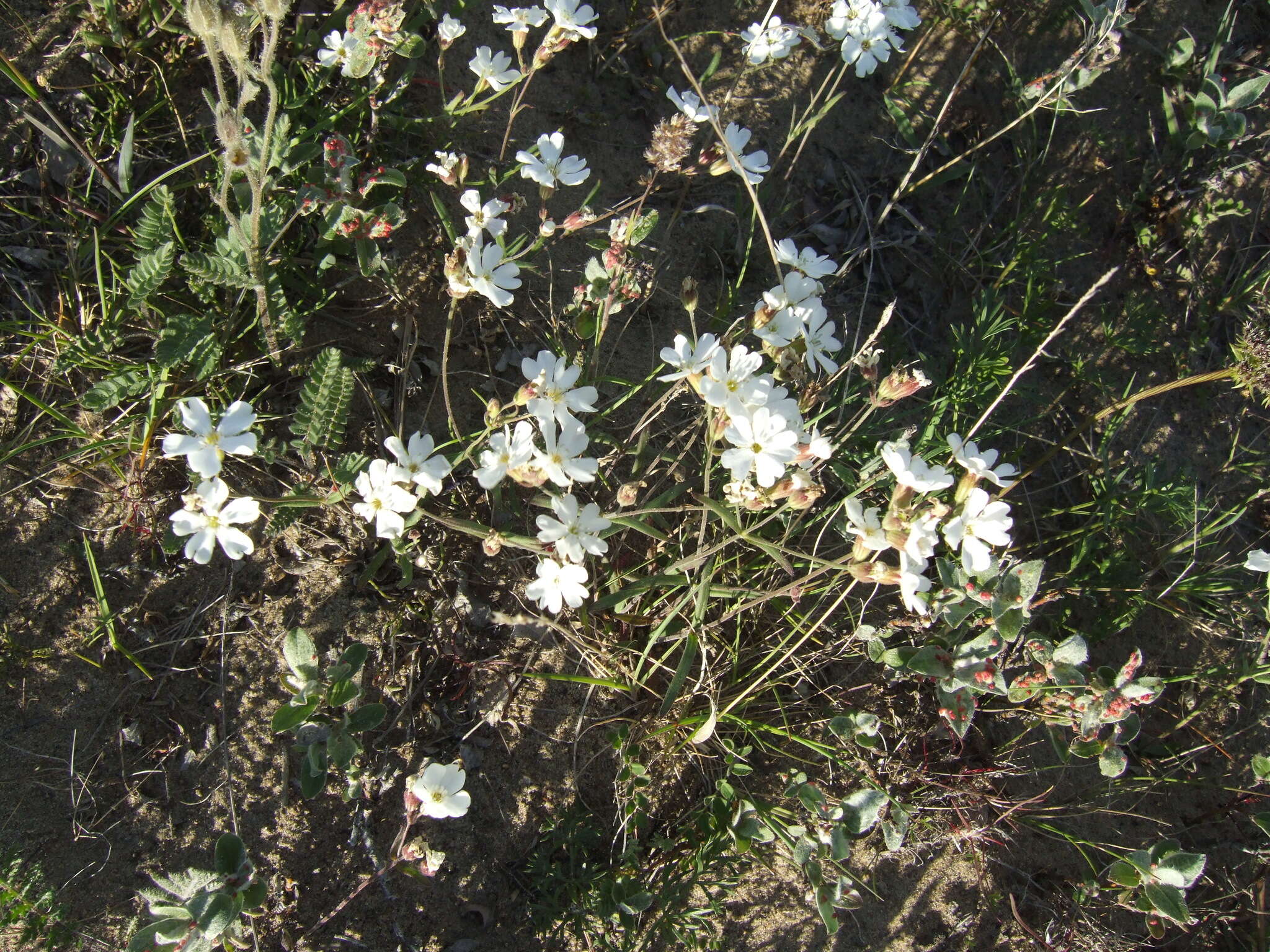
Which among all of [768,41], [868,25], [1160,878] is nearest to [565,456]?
[768,41]

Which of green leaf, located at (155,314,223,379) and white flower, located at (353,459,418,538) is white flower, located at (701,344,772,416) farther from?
green leaf, located at (155,314,223,379)

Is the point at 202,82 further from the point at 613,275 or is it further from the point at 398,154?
the point at 613,275

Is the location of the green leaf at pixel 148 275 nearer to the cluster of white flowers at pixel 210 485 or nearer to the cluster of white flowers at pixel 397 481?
the cluster of white flowers at pixel 210 485

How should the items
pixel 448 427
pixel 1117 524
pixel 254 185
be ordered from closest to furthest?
pixel 254 185 < pixel 448 427 < pixel 1117 524

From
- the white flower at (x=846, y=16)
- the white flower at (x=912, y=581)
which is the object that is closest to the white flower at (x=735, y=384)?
the white flower at (x=912, y=581)

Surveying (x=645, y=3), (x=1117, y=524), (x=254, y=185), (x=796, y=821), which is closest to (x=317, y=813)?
(x=796, y=821)

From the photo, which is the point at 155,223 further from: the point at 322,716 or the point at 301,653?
the point at 322,716
